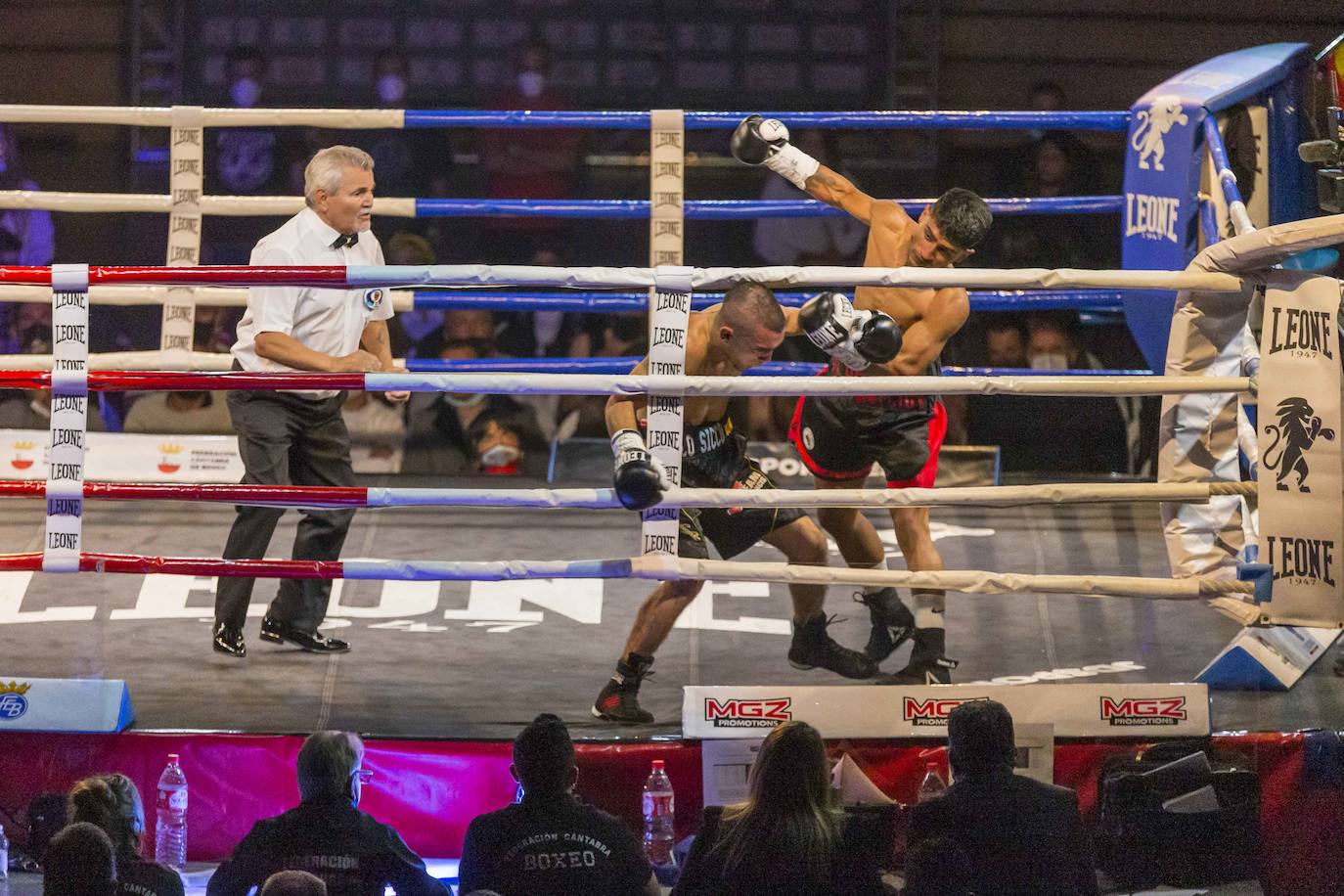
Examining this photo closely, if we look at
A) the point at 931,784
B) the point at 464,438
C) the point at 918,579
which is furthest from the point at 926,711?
the point at 464,438

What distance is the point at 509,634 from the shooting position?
4.75 m

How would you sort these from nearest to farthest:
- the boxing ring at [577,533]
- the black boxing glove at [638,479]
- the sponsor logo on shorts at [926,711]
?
the black boxing glove at [638,479] → the boxing ring at [577,533] → the sponsor logo on shorts at [926,711]

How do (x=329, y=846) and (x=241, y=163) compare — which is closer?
(x=329, y=846)

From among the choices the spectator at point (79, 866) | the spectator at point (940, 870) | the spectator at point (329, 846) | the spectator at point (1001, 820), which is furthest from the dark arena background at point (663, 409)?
the spectator at point (79, 866)

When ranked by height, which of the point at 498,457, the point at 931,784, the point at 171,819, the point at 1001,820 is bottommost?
the point at 171,819

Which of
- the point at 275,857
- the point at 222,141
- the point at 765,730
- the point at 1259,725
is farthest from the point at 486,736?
the point at 222,141

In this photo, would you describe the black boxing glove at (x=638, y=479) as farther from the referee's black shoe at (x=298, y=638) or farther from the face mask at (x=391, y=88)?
the face mask at (x=391, y=88)

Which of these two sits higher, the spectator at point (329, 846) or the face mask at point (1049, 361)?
the face mask at point (1049, 361)

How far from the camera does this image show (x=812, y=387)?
3674 millimetres

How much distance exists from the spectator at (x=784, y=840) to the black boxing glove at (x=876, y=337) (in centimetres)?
106

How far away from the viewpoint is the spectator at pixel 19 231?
285 inches

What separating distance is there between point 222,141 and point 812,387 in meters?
4.70

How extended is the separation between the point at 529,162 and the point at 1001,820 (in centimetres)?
499

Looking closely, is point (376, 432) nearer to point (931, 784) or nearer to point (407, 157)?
point (407, 157)
